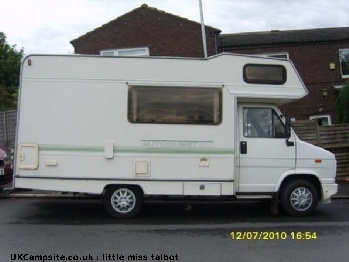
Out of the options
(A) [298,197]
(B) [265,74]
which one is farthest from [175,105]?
(A) [298,197]

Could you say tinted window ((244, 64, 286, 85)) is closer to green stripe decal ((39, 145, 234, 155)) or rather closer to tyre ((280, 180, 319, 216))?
green stripe decal ((39, 145, 234, 155))

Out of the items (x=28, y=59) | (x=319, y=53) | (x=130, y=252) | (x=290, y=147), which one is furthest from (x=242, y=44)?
(x=130, y=252)

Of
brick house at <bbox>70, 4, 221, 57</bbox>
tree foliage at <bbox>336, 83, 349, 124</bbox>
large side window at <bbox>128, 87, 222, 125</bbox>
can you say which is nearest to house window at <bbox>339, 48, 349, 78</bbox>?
tree foliage at <bbox>336, 83, 349, 124</bbox>

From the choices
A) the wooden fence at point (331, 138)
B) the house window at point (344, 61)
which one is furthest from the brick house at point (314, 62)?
the wooden fence at point (331, 138)

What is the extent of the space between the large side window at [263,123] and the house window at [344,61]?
517 inches

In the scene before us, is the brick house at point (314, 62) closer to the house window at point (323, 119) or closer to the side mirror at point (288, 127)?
the house window at point (323, 119)

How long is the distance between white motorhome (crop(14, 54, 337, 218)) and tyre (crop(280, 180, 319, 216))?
25 cm

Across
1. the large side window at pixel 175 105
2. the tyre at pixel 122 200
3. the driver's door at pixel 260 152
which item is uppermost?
the large side window at pixel 175 105

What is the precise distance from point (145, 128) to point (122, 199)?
138cm

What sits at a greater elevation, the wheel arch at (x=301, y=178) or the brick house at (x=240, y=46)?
the brick house at (x=240, y=46)
